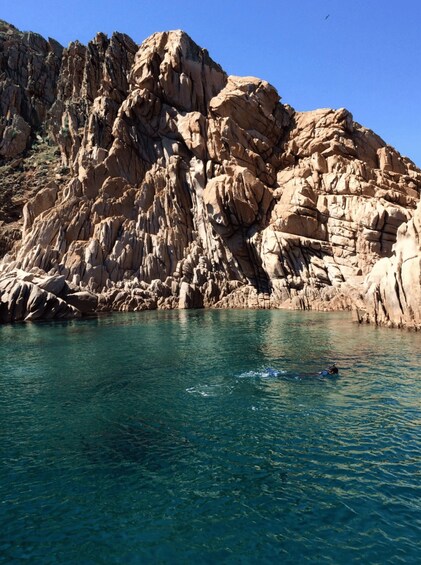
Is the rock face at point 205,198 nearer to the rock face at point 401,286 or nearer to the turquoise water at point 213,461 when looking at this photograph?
the rock face at point 401,286

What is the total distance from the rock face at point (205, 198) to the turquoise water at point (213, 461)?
4756 cm

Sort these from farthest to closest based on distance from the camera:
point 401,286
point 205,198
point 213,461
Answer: point 205,198, point 401,286, point 213,461

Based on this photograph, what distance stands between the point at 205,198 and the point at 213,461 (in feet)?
251

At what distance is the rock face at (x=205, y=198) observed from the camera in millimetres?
80750

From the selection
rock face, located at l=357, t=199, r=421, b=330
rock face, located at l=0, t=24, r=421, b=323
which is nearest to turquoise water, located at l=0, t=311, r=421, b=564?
rock face, located at l=357, t=199, r=421, b=330

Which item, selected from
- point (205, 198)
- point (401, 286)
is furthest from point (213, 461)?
point (205, 198)

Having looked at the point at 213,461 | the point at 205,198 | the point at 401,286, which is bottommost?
the point at 213,461

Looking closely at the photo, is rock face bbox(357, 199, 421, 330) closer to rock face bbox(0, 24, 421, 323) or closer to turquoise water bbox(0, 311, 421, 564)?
turquoise water bbox(0, 311, 421, 564)

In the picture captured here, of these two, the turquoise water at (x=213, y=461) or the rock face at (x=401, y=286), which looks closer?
the turquoise water at (x=213, y=461)

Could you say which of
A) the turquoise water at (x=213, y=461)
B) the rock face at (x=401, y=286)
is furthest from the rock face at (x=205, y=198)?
the turquoise water at (x=213, y=461)

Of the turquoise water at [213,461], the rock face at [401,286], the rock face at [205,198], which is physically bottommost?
the turquoise water at [213,461]

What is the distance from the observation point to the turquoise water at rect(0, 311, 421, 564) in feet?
37.7

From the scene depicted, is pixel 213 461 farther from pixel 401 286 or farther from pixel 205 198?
pixel 205 198

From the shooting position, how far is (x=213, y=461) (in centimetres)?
1614
